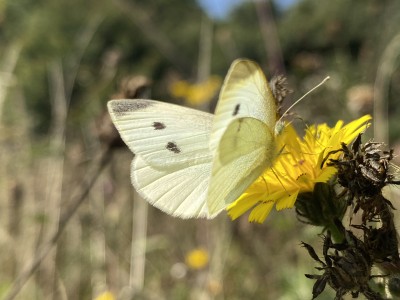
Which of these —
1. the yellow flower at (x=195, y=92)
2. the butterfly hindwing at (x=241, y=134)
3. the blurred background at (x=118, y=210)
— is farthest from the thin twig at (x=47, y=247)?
the yellow flower at (x=195, y=92)

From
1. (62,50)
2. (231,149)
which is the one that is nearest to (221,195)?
(231,149)

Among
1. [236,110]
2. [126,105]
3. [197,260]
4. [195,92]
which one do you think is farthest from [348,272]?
[195,92]

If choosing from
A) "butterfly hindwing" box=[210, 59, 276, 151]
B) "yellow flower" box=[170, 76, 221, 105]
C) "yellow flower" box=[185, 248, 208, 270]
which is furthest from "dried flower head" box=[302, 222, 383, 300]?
"yellow flower" box=[170, 76, 221, 105]

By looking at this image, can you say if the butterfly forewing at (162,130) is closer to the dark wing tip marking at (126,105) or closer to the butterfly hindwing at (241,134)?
the dark wing tip marking at (126,105)

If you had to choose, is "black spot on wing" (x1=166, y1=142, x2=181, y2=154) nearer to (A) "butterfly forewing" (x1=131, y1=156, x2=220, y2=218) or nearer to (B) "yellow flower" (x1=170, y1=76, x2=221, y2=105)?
(A) "butterfly forewing" (x1=131, y1=156, x2=220, y2=218)

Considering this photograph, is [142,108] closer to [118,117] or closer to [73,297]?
[118,117]

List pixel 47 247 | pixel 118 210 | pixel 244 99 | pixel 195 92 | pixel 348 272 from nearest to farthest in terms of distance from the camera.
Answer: pixel 348 272 → pixel 244 99 → pixel 47 247 → pixel 118 210 → pixel 195 92

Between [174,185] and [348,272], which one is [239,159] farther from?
[348,272]
